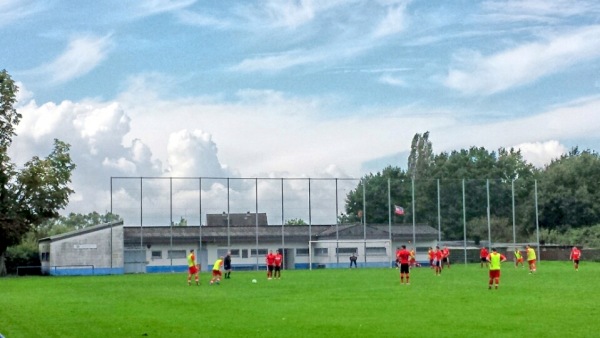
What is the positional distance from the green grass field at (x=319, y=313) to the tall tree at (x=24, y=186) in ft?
113

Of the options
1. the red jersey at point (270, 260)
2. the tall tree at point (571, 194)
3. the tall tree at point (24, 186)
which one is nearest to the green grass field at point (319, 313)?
the red jersey at point (270, 260)

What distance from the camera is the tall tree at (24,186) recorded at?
69188 mm

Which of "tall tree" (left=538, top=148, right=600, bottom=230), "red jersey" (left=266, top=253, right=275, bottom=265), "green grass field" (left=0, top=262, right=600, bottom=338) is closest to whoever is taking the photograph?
"green grass field" (left=0, top=262, right=600, bottom=338)

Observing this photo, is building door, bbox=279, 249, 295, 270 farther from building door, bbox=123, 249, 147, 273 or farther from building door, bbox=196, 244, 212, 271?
building door, bbox=123, 249, 147, 273

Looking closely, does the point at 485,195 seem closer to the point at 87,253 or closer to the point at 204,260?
the point at 204,260

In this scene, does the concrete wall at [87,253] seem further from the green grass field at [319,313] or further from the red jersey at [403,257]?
the red jersey at [403,257]

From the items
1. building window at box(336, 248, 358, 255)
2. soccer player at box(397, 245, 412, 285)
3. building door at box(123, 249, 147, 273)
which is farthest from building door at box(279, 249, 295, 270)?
soccer player at box(397, 245, 412, 285)

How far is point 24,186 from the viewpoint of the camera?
70.0 meters

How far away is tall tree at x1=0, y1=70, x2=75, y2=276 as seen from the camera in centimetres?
6919

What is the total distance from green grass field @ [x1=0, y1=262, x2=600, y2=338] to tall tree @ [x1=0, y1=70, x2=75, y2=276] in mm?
34565

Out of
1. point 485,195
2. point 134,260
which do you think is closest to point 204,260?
point 134,260

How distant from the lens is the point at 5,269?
71.4 m

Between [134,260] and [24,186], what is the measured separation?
11.5m

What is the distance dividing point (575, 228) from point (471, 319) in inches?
3134
